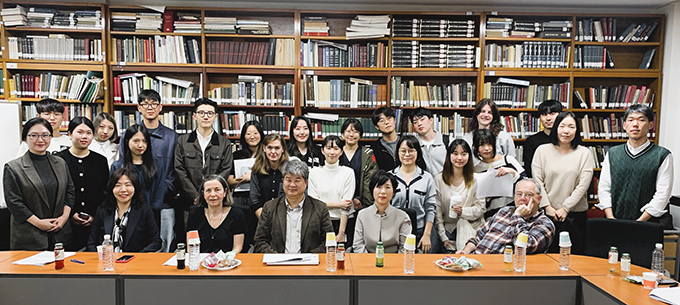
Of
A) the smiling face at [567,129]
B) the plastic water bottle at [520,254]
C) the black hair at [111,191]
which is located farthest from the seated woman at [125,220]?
the smiling face at [567,129]

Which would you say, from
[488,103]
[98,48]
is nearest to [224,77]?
[98,48]

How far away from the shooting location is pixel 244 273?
2.33 m

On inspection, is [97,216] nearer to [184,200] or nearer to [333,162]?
[184,200]

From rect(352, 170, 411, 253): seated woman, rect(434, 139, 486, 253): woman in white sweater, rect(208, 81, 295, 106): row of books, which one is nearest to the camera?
rect(352, 170, 411, 253): seated woman

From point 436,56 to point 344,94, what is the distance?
3.97 ft

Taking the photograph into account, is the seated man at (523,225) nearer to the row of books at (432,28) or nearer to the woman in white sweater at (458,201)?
the woman in white sweater at (458,201)

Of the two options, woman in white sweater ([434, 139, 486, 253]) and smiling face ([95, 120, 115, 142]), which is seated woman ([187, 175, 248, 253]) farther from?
woman in white sweater ([434, 139, 486, 253])

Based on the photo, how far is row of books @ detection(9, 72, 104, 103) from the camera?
489cm

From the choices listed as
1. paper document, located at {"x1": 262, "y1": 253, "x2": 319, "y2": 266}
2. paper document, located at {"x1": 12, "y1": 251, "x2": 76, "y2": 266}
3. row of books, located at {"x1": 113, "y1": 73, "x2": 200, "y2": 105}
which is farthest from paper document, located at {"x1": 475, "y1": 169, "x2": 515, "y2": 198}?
row of books, located at {"x1": 113, "y1": 73, "x2": 200, "y2": 105}

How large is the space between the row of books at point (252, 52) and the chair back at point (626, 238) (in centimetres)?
358

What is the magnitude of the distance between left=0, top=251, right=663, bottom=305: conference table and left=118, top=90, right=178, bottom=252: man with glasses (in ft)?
Result: 4.35

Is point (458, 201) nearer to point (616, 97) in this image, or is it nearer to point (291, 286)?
point (291, 286)

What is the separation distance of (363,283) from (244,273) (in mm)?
658

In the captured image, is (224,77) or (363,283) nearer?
(363,283)
